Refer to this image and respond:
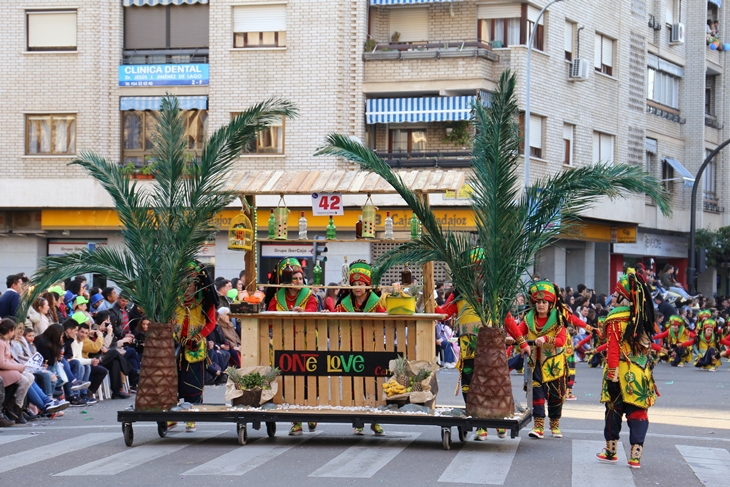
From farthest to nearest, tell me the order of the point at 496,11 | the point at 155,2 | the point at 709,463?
the point at 496,11
the point at 155,2
the point at 709,463

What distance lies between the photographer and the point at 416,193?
43.1 ft

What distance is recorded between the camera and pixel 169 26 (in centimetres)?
3509

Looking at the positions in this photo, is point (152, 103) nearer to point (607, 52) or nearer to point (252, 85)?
point (252, 85)

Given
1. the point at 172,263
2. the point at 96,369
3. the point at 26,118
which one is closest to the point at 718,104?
the point at 26,118

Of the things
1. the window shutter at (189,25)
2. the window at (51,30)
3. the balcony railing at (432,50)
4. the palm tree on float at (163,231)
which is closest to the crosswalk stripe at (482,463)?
the palm tree on float at (163,231)

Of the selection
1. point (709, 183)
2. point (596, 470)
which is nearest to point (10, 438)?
point (596, 470)

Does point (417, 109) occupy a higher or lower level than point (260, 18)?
lower

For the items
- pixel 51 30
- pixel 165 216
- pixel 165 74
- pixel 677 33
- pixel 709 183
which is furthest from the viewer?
pixel 709 183

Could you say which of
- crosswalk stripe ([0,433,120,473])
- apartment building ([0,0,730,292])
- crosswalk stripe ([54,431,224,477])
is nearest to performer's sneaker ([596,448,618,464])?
crosswalk stripe ([54,431,224,477])

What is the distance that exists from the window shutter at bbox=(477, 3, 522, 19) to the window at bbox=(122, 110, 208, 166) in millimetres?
8767

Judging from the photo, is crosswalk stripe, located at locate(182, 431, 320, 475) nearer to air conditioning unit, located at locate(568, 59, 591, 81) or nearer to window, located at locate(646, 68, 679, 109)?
air conditioning unit, located at locate(568, 59, 591, 81)

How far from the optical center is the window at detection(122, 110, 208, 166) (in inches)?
1372

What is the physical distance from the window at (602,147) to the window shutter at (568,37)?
3430 millimetres

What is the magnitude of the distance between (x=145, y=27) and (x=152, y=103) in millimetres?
2422
